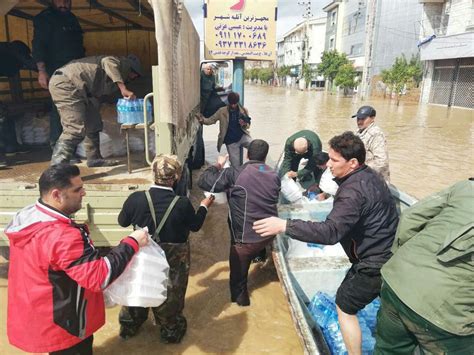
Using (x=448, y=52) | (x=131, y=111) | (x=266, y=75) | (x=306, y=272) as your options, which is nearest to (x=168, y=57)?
(x=131, y=111)

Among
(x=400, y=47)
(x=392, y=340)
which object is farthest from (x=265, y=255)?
(x=400, y=47)

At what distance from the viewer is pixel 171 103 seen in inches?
126

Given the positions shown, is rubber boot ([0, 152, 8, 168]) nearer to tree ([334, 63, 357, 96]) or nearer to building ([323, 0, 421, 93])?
building ([323, 0, 421, 93])

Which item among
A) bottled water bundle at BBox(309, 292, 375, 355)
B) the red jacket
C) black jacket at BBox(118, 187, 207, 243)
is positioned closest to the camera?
the red jacket

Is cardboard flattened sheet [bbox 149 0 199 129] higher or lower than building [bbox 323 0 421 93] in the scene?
lower

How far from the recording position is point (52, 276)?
1.82 metres

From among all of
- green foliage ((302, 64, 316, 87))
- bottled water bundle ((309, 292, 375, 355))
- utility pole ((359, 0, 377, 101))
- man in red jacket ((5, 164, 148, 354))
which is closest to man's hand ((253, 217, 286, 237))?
man in red jacket ((5, 164, 148, 354))

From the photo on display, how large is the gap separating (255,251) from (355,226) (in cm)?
134

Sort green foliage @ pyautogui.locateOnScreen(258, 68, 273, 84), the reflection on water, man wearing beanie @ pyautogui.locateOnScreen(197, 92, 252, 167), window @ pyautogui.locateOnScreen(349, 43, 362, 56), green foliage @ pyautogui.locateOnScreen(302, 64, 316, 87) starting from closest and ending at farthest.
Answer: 1. man wearing beanie @ pyautogui.locateOnScreen(197, 92, 252, 167)
2. the reflection on water
3. window @ pyautogui.locateOnScreen(349, 43, 362, 56)
4. green foliage @ pyautogui.locateOnScreen(302, 64, 316, 87)
5. green foliage @ pyautogui.locateOnScreen(258, 68, 273, 84)

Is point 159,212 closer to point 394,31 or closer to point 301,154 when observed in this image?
point 301,154

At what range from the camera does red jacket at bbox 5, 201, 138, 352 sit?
1.74 meters

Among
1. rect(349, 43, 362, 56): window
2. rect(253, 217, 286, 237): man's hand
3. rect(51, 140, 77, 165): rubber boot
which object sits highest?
rect(349, 43, 362, 56): window

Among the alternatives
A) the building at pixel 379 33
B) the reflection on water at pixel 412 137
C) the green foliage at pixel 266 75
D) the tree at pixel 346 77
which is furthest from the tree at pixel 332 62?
the green foliage at pixel 266 75

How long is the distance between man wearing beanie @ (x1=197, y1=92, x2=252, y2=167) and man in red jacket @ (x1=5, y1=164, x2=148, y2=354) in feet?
14.5
